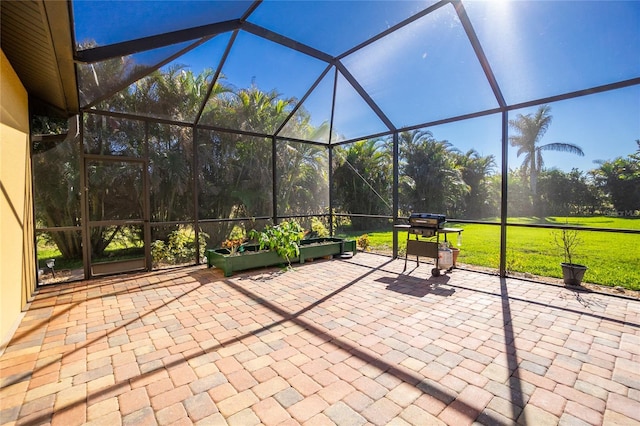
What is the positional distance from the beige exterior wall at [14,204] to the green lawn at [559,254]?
7.05 m

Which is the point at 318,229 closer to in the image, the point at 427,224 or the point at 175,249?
the point at 175,249

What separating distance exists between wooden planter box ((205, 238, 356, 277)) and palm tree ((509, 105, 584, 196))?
39.2 ft

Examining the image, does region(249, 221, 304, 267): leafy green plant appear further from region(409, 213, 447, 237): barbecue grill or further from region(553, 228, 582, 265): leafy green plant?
region(553, 228, 582, 265): leafy green plant

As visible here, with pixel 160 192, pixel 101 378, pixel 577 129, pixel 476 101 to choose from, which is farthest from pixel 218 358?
pixel 577 129

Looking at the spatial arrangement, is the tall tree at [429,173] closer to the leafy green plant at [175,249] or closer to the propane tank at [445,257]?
the propane tank at [445,257]

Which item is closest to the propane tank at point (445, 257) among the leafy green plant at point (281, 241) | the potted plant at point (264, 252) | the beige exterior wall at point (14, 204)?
the potted plant at point (264, 252)

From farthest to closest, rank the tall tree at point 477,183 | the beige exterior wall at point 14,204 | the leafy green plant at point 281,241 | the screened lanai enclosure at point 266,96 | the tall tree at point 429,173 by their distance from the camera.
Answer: the tall tree at point 477,183 < the tall tree at point 429,173 < the leafy green plant at point 281,241 < the screened lanai enclosure at point 266,96 < the beige exterior wall at point 14,204

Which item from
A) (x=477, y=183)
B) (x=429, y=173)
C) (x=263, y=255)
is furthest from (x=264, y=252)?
(x=477, y=183)

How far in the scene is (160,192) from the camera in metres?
6.95

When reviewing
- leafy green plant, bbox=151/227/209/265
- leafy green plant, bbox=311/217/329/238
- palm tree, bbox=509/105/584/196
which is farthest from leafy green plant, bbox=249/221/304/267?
palm tree, bbox=509/105/584/196

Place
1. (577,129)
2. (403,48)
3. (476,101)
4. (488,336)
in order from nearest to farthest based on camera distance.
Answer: (488,336)
(403,48)
(476,101)
(577,129)

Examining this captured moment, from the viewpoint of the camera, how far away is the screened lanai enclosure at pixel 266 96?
3277 millimetres

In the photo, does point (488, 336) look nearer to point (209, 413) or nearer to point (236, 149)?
point (209, 413)

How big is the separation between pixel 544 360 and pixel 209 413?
2.54 metres
